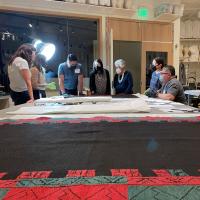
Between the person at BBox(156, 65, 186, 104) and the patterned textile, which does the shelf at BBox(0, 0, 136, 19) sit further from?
the person at BBox(156, 65, 186, 104)

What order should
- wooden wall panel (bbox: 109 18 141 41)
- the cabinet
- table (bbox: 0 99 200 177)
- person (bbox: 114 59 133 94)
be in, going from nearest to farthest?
table (bbox: 0 99 200 177)
person (bbox: 114 59 133 94)
wooden wall panel (bbox: 109 18 141 41)
the cabinet

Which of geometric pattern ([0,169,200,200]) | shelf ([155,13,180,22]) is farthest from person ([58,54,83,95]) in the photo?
geometric pattern ([0,169,200,200])

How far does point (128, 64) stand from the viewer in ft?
15.4

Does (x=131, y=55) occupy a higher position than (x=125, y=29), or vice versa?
(x=125, y=29)

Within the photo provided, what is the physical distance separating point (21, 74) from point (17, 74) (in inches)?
2.3

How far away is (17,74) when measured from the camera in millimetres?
2525

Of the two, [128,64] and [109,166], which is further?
[128,64]

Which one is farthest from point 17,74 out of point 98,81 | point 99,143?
point 99,143

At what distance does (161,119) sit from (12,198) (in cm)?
93

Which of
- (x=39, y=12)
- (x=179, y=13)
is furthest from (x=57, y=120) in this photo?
(x=179, y=13)

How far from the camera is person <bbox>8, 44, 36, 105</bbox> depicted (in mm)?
2441

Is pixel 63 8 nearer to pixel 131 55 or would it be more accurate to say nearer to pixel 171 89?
pixel 131 55

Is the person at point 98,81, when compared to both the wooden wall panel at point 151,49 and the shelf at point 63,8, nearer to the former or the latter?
the shelf at point 63,8

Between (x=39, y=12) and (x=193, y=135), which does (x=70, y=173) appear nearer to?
(x=193, y=135)
